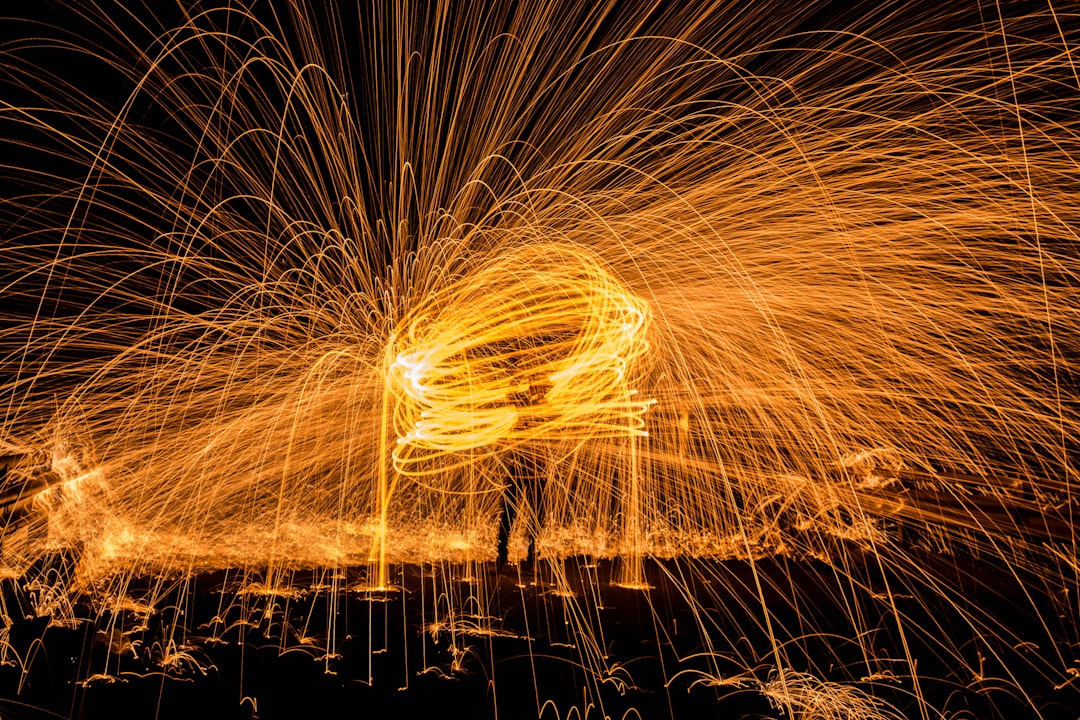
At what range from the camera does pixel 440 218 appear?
342 inches

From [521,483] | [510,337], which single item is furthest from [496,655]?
[521,483]

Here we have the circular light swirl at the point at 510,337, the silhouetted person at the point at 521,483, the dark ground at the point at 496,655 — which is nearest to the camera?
the dark ground at the point at 496,655

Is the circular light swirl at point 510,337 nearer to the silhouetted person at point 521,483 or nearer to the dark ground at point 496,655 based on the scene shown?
the silhouetted person at point 521,483

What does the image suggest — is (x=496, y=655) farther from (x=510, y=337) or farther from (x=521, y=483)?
(x=521, y=483)

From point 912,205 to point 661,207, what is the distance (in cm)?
246

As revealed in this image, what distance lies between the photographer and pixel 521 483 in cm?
1095

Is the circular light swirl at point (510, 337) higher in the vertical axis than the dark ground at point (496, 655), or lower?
higher

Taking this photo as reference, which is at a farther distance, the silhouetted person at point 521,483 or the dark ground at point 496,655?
the silhouetted person at point 521,483

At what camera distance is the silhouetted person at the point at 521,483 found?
999cm

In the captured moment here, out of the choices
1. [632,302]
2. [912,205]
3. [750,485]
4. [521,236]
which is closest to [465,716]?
[632,302]

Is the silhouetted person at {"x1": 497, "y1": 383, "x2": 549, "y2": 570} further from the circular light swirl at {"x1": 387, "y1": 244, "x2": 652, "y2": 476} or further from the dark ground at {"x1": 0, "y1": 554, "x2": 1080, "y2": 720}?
the dark ground at {"x1": 0, "y1": 554, "x2": 1080, "y2": 720}

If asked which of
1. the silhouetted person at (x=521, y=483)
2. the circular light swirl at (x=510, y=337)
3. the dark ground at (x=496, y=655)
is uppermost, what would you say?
the circular light swirl at (x=510, y=337)

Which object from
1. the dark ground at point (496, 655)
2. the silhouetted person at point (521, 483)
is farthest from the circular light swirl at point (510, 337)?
the dark ground at point (496, 655)

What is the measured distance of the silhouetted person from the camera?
999 cm
